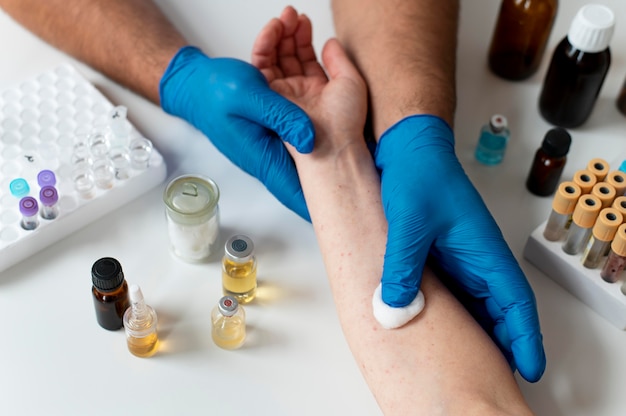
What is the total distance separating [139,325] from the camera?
47.7 inches

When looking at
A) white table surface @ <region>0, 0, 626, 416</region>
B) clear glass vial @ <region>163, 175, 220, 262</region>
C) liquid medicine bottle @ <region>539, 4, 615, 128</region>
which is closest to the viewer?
white table surface @ <region>0, 0, 626, 416</region>

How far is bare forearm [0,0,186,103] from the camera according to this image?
5.28 ft

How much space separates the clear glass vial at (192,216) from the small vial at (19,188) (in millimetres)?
269

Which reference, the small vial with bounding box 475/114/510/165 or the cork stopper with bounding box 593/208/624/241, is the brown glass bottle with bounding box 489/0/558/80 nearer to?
the small vial with bounding box 475/114/510/165

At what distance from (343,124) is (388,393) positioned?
551mm

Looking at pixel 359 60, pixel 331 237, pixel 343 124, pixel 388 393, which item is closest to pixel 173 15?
pixel 359 60

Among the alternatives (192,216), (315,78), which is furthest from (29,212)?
(315,78)

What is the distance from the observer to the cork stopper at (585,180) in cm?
129

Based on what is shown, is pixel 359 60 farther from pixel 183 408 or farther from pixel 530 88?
pixel 183 408

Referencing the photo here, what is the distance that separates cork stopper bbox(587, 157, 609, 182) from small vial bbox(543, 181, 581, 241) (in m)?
0.05

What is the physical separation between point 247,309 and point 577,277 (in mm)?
587

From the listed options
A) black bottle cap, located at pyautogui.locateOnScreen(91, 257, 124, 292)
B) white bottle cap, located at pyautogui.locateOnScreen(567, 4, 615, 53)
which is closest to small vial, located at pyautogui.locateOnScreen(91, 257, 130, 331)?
black bottle cap, located at pyautogui.locateOnScreen(91, 257, 124, 292)

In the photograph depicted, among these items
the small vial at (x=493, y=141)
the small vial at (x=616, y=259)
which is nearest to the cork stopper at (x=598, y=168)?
the small vial at (x=616, y=259)

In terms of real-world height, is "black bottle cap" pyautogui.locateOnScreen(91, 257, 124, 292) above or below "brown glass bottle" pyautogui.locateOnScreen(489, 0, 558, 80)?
below
